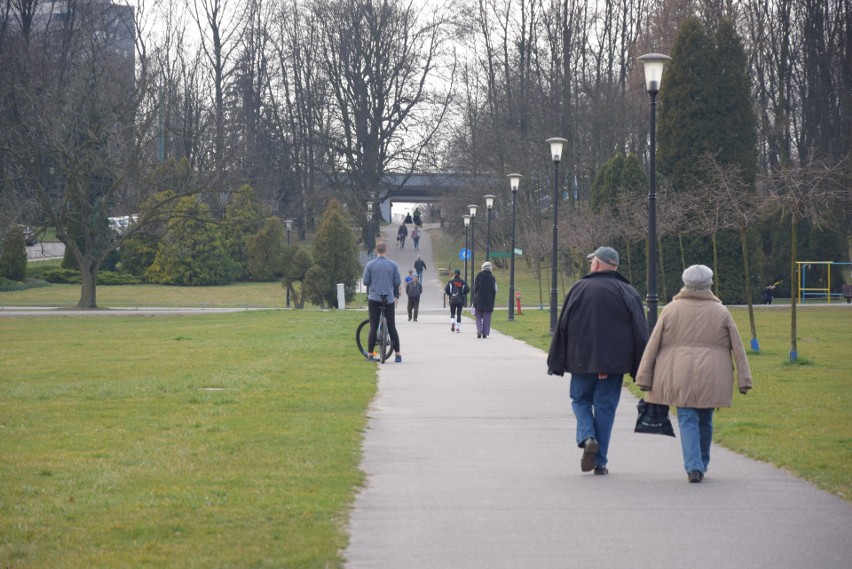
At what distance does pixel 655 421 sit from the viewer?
8.23 m

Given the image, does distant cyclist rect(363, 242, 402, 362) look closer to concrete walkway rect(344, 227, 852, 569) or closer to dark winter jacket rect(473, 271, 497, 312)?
concrete walkway rect(344, 227, 852, 569)

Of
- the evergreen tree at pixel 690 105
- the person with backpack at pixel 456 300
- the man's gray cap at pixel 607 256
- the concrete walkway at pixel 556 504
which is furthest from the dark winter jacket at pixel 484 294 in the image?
the evergreen tree at pixel 690 105

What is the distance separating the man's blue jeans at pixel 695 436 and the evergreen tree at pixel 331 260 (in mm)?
36384

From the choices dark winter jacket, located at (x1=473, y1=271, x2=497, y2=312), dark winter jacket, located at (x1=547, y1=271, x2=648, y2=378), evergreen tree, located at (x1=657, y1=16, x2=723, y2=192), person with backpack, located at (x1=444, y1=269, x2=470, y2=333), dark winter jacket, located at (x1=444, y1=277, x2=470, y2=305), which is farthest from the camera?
evergreen tree, located at (x1=657, y1=16, x2=723, y2=192)

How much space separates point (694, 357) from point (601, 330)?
0.73 meters

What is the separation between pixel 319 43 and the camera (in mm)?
65000

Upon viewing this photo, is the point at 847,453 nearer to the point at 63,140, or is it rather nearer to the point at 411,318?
the point at 411,318

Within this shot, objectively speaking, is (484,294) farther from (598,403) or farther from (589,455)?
(589,455)

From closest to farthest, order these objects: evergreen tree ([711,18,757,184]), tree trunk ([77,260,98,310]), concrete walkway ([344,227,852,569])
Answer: concrete walkway ([344,227,852,569]), tree trunk ([77,260,98,310]), evergreen tree ([711,18,757,184])

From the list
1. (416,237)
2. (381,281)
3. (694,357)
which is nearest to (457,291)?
(381,281)

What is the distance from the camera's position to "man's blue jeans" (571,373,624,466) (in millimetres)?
8445

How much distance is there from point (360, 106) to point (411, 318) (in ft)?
106

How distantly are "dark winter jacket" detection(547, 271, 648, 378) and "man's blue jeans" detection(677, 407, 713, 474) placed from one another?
0.58 metres

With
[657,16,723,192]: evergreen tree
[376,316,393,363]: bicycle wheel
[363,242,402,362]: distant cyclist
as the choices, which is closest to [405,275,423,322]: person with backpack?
[657,16,723,192]: evergreen tree
